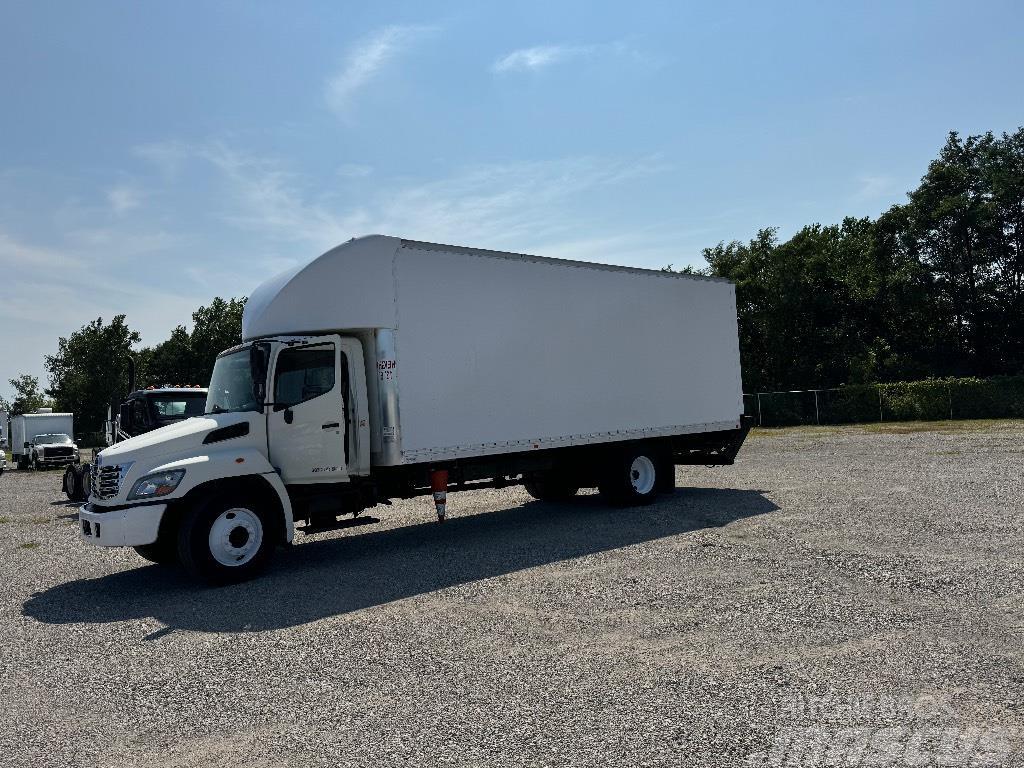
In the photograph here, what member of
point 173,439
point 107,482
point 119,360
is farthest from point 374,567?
point 119,360

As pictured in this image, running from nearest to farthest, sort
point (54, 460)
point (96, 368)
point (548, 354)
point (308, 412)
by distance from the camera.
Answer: point (308, 412)
point (548, 354)
point (54, 460)
point (96, 368)

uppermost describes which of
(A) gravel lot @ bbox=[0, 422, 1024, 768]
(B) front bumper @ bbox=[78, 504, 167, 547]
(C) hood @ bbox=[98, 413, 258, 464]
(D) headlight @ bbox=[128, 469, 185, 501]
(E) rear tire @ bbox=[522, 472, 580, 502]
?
(C) hood @ bbox=[98, 413, 258, 464]

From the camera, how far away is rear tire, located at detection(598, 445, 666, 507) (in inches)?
492

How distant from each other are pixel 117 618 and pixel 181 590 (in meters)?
1.01

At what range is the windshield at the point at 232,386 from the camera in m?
9.05

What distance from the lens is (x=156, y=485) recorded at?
8.11 m

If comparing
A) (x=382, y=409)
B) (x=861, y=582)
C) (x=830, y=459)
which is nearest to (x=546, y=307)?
(x=382, y=409)

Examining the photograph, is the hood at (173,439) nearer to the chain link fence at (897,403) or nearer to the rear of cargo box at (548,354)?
the rear of cargo box at (548,354)

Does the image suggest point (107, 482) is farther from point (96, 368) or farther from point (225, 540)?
point (96, 368)

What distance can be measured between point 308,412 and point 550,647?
184 inches

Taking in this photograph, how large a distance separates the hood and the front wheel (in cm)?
73

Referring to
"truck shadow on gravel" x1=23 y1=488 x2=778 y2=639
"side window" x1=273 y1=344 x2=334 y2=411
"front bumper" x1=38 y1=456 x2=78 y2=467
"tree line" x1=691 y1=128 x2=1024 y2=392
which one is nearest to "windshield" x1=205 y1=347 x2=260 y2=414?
"side window" x1=273 y1=344 x2=334 y2=411

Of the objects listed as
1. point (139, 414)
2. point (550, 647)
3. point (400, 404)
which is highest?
point (139, 414)

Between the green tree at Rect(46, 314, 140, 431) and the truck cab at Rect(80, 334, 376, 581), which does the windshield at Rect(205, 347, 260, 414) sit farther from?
the green tree at Rect(46, 314, 140, 431)
